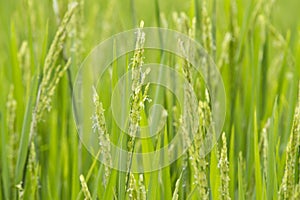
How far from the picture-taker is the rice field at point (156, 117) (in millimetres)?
1033

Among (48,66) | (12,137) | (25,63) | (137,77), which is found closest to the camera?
(137,77)

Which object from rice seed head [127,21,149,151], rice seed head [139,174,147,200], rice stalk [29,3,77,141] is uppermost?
rice stalk [29,3,77,141]

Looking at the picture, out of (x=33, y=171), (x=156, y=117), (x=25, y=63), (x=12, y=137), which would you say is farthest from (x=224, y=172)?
(x=25, y=63)

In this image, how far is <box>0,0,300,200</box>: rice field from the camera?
1.03m

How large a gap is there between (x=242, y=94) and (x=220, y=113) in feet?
0.79

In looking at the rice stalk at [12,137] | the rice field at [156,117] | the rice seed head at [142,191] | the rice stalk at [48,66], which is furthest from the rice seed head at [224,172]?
the rice stalk at [12,137]

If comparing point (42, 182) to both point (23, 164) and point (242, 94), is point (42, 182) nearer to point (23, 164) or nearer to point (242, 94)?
point (23, 164)

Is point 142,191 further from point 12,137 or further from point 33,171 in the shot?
point 12,137

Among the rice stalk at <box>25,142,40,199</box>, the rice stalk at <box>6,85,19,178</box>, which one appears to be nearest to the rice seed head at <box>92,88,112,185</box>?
the rice stalk at <box>25,142,40,199</box>

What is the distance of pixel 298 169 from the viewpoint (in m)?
1.20

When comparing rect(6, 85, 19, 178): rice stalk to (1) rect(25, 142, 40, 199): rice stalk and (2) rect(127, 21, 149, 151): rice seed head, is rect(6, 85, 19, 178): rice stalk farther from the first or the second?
(2) rect(127, 21, 149, 151): rice seed head

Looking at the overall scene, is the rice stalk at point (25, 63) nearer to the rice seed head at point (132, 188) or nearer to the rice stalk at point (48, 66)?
the rice stalk at point (48, 66)

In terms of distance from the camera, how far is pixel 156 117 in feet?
4.08

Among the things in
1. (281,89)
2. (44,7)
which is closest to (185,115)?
(281,89)
